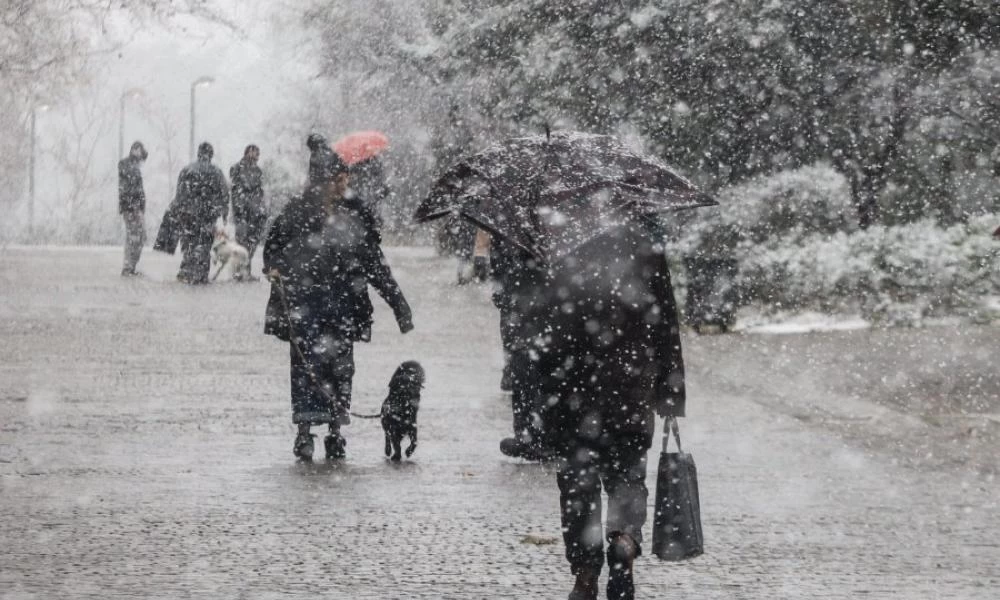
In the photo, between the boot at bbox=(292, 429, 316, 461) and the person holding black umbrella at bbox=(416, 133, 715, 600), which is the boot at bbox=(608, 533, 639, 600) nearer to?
the person holding black umbrella at bbox=(416, 133, 715, 600)

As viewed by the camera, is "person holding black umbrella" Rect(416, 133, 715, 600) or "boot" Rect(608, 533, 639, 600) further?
"person holding black umbrella" Rect(416, 133, 715, 600)

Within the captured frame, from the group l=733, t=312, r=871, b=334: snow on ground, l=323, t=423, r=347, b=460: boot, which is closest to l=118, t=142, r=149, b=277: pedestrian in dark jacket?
l=733, t=312, r=871, b=334: snow on ground

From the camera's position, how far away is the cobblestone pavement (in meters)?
6.43

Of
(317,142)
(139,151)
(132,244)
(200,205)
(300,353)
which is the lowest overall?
(300,353)

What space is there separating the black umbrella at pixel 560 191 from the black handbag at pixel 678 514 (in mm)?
873

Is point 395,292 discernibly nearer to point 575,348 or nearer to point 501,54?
point 575,348

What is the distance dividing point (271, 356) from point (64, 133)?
4520 centimetres

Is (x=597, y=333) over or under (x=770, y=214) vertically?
under

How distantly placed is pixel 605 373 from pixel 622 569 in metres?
0.70

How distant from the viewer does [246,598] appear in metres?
6.03

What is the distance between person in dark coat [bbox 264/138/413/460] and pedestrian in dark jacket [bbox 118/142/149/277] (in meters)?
18.1

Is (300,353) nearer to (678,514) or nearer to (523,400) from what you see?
(523,400)

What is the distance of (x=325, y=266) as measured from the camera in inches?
376

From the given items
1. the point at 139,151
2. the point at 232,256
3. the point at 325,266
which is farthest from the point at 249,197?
the point at 325,266
